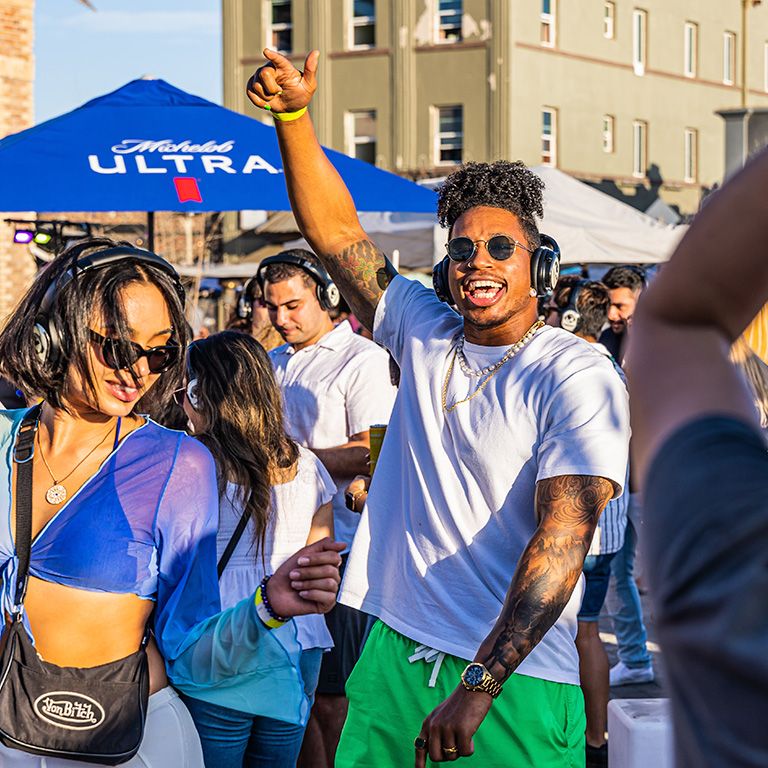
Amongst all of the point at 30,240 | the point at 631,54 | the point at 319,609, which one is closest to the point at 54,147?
the point at 319,609

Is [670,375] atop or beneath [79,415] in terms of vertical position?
atop

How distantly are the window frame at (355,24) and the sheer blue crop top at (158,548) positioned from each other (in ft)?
124

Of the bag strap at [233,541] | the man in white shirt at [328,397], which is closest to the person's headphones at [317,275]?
the man in white shirt at [328,397]

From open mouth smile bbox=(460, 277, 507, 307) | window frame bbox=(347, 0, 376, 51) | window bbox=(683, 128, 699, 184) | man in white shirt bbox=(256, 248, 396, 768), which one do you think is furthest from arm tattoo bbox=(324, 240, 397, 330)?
window bbox=(683, 128, 699, 184)

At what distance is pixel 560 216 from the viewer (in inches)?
529

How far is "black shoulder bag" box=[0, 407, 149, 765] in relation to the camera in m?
2.74

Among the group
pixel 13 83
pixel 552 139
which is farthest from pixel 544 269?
pixel 552 139

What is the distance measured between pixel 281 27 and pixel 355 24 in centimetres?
251

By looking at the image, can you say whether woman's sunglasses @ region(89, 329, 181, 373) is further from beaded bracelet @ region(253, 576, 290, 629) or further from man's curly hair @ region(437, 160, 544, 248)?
man's curly hair @ region(437, 160, 544, 248)

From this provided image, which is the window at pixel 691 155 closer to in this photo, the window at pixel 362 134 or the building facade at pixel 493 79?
the building facade at pixel 493 79

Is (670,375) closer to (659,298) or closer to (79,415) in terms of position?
(659,298)

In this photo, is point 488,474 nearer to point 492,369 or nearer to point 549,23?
point 492,369

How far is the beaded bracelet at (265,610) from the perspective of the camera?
2688 mm

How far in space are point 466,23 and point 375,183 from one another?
32085mm
